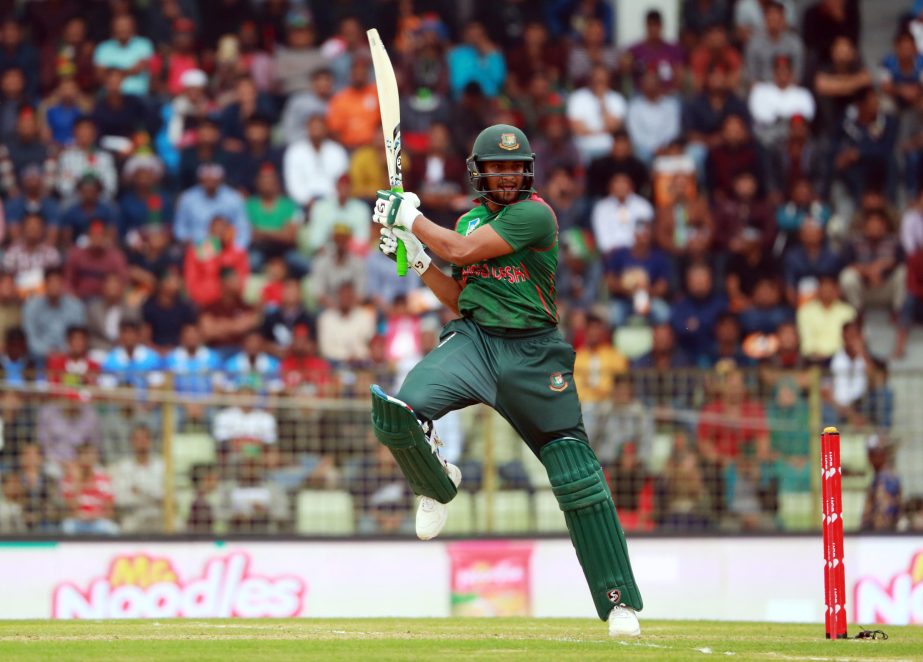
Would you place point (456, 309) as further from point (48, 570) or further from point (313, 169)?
point (313, 169)

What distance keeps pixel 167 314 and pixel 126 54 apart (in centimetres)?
394

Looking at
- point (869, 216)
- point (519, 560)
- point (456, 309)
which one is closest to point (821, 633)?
point (456, 309)

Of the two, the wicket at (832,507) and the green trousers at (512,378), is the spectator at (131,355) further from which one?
the wicket at (832,507)

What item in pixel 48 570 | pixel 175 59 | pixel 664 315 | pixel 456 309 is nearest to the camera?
pixel 456 309

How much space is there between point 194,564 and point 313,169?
5.77 metres

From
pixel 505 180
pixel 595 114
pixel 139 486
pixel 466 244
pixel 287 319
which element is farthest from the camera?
pixel 595 114

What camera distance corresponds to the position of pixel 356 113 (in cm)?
1925

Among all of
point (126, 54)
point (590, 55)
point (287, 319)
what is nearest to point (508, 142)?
point (287, 319)

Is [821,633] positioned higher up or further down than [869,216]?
further down

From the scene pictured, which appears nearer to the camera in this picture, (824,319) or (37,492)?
(37,492)

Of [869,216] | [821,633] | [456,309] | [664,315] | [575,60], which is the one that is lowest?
[821,633]

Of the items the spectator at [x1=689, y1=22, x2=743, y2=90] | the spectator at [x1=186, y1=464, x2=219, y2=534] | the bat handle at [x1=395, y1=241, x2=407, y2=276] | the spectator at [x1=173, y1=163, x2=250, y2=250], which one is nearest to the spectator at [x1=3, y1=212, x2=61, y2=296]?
the spectator at [x1=173, y1=163, x2=250, y2=250]

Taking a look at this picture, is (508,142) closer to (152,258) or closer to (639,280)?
(639,280)

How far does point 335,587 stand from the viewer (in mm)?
14430
